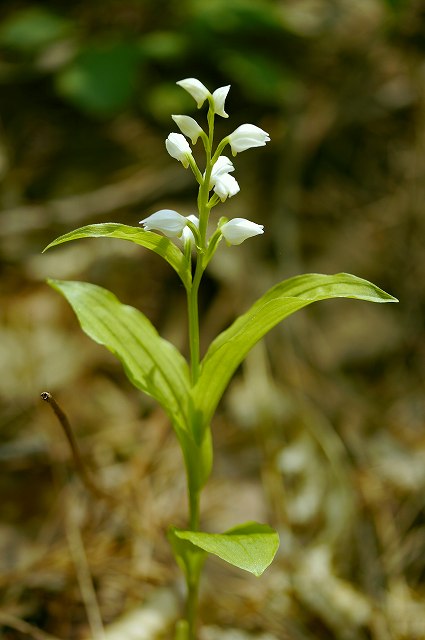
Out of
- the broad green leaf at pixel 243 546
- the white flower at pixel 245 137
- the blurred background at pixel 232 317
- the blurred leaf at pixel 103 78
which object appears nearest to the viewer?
the broad green leaf at pixel 243 546

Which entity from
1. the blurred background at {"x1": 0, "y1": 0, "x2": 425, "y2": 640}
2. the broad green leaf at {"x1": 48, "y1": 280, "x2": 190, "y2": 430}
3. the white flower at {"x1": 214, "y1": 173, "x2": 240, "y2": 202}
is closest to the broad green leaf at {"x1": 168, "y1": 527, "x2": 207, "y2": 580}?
the broad green leaf at {"x1": 48, "y1": 280, "x2": 190, "y2": 430}

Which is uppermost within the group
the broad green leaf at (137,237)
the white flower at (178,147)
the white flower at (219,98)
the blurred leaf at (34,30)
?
the blurred leaf at (34,30)

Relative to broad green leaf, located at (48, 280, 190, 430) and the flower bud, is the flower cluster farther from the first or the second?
broad green leaf, located at (48, 280, 190, 430)

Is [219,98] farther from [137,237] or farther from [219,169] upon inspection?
[137,237]

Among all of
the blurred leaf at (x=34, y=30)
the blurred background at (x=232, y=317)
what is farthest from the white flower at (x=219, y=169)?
the blurred leaf at (x=34, y=30)

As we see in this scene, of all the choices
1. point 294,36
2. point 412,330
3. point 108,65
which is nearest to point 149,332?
point 412,330

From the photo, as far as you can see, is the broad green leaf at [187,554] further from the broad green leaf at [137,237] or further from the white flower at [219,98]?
the white flower at [219,98]

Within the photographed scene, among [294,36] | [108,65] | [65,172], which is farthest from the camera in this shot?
[294,36]

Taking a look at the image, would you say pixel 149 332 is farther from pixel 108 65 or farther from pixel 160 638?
pixel 108 65
